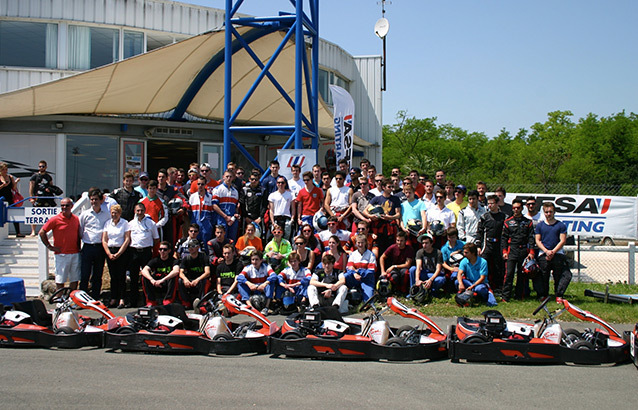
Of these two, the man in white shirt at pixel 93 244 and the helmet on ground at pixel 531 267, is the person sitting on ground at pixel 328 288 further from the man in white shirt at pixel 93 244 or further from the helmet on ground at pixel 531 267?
the man in white shirt at pixel 93 244

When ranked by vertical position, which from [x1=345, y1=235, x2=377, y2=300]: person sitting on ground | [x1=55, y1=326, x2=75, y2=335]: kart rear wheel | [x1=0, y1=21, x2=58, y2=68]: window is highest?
[x1=0, y1=21, x2=58, y2=68]: window

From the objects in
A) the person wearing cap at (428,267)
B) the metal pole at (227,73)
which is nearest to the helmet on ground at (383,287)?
the person wearing cap at (428,267)

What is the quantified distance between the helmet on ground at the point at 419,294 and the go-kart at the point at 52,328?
4.91 m

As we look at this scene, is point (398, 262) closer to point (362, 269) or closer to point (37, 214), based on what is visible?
point (362, 269)

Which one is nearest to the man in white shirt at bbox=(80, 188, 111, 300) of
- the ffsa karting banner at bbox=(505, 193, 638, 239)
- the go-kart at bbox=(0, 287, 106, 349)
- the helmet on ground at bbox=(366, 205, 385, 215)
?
the go-kart at bbox=(0, 287, 106, 349)

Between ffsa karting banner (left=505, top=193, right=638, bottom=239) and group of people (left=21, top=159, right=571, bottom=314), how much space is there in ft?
7.29

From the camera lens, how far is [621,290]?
1105 centimetres

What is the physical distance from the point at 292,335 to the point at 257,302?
2.52m

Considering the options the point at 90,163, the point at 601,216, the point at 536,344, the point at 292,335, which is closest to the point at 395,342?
the point at 292,335

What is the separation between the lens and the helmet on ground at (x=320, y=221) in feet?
34.7

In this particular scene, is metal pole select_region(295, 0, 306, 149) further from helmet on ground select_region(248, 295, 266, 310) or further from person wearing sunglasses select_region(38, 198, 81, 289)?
person wearing sunglasses select_region(38, 198, 81, 289)

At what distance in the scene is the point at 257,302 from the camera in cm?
942

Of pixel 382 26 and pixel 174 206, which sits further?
pixel 382 26

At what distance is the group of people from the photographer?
9.81 m
